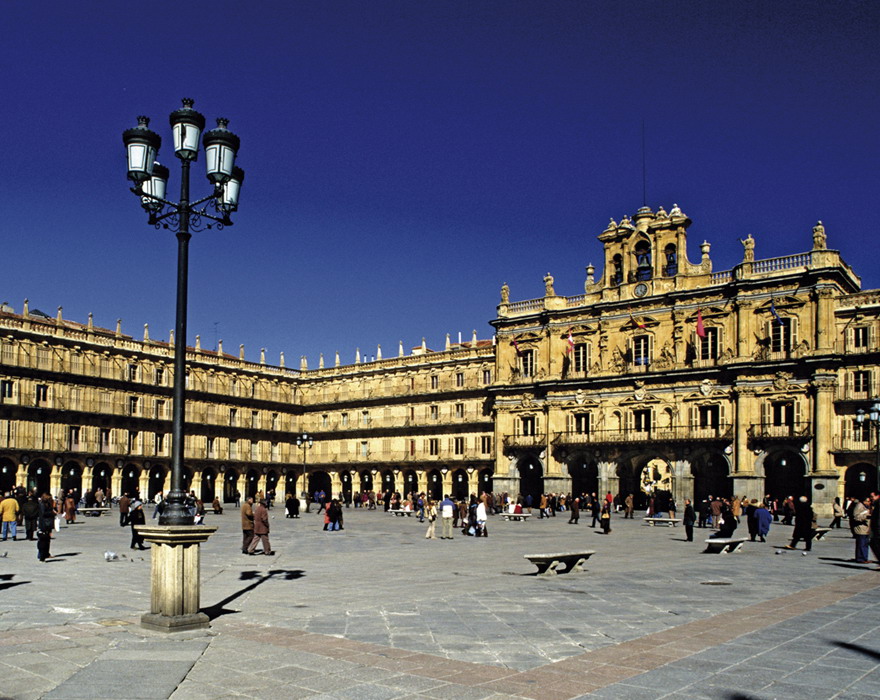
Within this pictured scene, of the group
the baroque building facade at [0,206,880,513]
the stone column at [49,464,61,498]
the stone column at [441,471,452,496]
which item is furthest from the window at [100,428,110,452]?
the stone column at [441,471,452,496]

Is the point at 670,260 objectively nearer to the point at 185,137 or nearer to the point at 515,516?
the point at 515,516

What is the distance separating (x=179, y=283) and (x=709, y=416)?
4367cm

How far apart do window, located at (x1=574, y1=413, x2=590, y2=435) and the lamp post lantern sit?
150ft

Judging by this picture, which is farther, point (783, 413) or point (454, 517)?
point (783, 413)

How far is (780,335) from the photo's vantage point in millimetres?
47719

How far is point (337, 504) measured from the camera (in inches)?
1219

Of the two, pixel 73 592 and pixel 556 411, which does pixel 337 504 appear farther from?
pixel 556 411

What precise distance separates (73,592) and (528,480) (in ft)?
154

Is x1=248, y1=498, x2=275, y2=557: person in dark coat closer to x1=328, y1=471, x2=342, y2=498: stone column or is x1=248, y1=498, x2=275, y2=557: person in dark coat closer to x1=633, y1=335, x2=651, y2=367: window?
x1=633, y1=335, x2=651, y2=367: window

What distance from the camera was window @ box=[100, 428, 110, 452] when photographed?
58.7m

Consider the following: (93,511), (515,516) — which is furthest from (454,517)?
(93,511)

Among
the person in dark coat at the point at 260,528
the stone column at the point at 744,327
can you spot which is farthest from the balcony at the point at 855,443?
the person in dark coat at the point at 260,528

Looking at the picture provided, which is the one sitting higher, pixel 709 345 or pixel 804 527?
pixel 709 345

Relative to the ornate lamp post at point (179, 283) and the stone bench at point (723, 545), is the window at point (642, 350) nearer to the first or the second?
the stone bench at point (723, 545)
